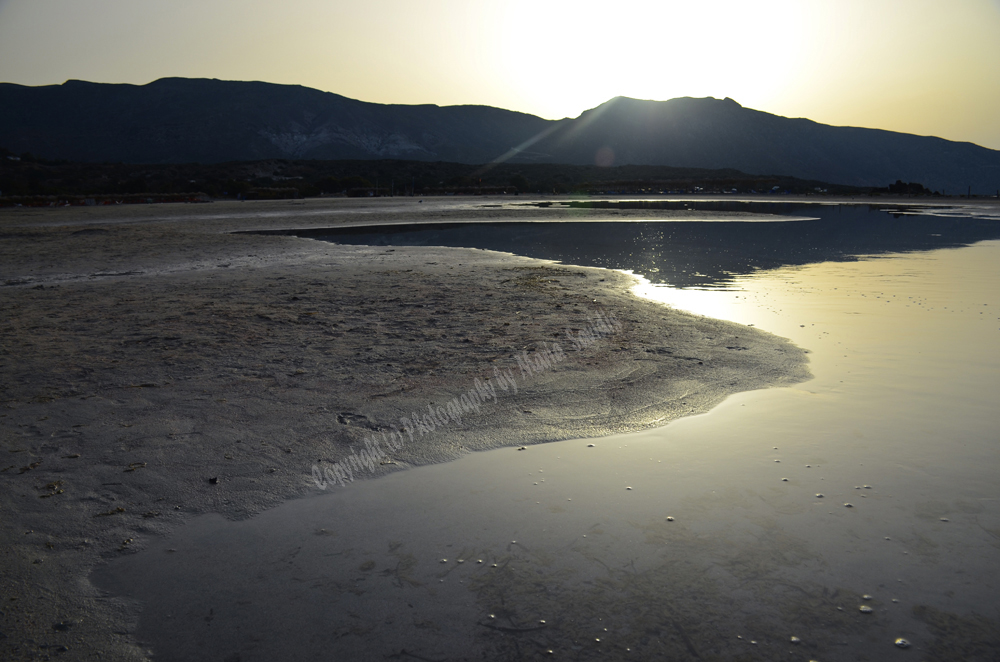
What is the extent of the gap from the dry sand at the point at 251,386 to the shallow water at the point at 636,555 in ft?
0.94

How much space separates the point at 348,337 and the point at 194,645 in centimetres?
499

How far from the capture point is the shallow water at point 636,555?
2484 mm

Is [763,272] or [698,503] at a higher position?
[763,272]

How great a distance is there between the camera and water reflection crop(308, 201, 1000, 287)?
1482cm

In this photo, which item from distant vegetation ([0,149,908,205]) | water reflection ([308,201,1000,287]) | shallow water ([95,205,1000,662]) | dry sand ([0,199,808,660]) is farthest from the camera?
distant vegetation ([0,149,908,205])

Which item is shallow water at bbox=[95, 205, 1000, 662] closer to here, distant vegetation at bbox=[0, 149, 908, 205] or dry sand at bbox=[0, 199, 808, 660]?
dry sand at bbox=[0, 199, 808, 660]

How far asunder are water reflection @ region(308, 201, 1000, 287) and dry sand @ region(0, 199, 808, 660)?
4275mm

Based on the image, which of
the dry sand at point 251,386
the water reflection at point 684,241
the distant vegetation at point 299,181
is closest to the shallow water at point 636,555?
the dry sand at point 251,386

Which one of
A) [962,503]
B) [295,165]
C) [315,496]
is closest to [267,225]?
[315,496]

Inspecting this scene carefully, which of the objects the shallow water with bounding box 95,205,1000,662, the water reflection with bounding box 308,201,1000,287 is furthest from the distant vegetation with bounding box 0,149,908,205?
the shallow water with bounding box 95,205,1000,662

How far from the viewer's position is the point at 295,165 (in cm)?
9044

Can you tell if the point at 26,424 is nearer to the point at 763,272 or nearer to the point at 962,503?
the point at 962,503

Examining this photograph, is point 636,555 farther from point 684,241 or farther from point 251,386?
point 684,241

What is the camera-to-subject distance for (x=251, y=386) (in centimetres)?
547
